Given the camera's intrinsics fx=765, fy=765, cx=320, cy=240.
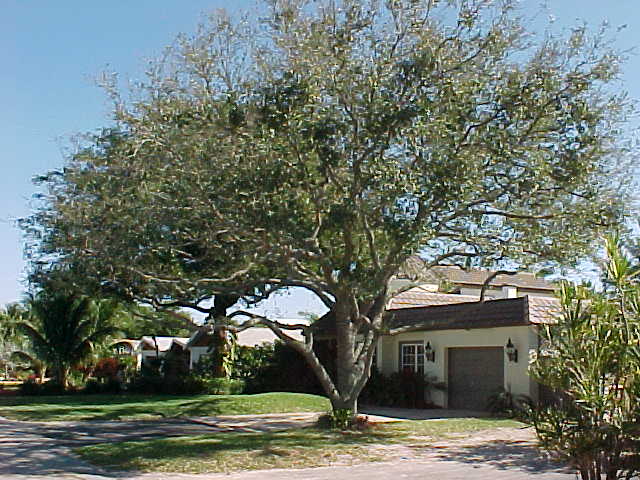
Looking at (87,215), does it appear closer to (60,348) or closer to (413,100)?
(413,100)

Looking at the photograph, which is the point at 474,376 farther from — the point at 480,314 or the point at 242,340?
the point at 242,340

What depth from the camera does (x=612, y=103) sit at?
1491 centimetres

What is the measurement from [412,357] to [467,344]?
10.2 ft

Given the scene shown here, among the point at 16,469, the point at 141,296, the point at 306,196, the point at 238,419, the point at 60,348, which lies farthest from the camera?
the point at 60,348

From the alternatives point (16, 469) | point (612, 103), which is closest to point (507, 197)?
point (612, 103)

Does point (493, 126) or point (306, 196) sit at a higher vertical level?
point (493, 126)

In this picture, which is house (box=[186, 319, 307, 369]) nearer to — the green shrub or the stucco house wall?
the green shrub

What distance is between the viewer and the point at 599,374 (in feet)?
20.2

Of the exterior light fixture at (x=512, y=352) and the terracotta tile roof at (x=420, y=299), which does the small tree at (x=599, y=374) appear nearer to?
the exterior light fixture at (x=512, y=352)

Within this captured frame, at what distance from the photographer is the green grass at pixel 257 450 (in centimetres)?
1359

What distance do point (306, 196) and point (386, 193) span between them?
174 centimetres

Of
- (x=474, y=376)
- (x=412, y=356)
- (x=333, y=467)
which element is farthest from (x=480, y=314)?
(x=333, y=467)

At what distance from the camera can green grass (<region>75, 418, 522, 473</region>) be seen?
13.6m

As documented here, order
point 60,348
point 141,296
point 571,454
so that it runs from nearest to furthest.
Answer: point 571,454
point 141,296
point 60,348
